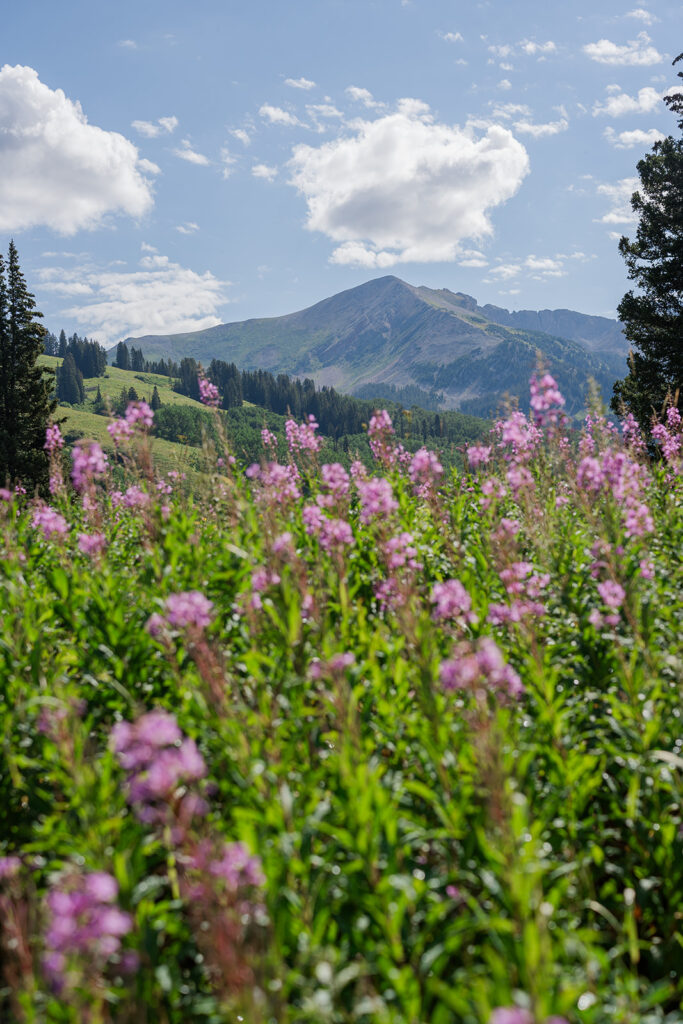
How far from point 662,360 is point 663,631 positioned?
41034mm

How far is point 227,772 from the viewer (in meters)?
4.21

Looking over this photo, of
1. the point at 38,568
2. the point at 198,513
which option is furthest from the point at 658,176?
the point at 38,568

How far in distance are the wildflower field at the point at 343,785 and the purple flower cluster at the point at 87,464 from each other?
45.5 inches

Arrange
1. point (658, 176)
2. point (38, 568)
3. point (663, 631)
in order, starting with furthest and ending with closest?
point (658, 176) → point (38, 568) → point (663, 631)

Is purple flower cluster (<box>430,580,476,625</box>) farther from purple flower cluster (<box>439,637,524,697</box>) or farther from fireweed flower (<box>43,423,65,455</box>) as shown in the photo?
fireweed flower (<box>43,423,65,455</box>)

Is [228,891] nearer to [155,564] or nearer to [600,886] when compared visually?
[600,886]

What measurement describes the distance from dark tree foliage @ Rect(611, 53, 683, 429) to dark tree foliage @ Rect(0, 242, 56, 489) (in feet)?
144

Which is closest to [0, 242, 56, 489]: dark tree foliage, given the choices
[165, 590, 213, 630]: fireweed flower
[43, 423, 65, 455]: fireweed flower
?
[43, 423, 65, 455]: fireweed flower

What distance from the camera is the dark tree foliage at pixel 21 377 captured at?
50.4 m

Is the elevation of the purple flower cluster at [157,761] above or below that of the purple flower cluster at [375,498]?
below

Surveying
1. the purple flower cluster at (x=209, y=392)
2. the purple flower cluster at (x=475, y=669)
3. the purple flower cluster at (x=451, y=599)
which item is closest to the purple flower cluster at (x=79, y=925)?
the purple flower cluster at (x=475, y=669)

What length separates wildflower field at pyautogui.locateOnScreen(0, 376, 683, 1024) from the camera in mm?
2846

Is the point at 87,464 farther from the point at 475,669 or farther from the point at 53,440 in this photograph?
the point at 475,669

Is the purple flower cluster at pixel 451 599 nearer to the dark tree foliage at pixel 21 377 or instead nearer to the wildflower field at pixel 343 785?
the wildflower field at pixel 343 785
